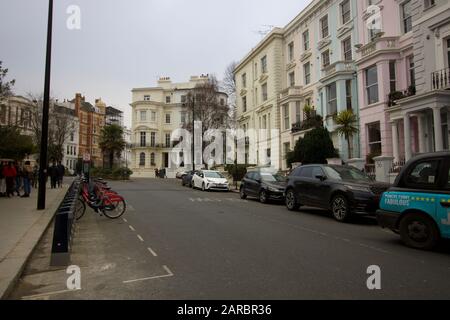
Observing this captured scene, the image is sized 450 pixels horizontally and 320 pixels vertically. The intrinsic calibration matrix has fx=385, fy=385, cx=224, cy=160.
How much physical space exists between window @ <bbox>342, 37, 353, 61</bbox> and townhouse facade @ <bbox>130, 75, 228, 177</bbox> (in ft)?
142

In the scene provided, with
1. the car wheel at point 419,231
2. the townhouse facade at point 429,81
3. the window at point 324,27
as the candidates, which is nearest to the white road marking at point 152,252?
the car wheel at point 419,231

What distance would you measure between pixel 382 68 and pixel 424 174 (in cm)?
1542

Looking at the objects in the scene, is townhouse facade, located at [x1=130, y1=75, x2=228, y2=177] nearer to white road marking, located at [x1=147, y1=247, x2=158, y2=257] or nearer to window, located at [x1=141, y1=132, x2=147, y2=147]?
window, located at [x1=141, y1=132, x2=147, y2=147]

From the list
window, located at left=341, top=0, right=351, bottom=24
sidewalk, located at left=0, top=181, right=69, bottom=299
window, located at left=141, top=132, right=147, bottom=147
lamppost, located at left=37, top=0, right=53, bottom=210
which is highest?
window, located at left=341, top=0, right=351, bottom=24

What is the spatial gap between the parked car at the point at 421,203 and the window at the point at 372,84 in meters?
15.7

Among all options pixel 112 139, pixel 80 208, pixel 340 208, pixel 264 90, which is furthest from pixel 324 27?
pixel 112 139

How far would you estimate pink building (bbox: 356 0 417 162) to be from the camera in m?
20.8

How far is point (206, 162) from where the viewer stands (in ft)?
172

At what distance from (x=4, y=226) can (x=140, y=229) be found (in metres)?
3.44

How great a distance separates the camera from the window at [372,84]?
2234cm

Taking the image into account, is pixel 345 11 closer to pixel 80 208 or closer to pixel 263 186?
pixel 263 186

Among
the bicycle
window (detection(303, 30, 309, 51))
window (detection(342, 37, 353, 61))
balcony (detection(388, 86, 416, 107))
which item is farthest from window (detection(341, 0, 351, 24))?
the bicycle

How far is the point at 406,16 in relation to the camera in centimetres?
2106
